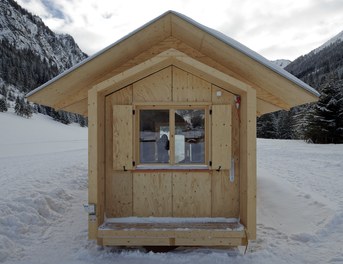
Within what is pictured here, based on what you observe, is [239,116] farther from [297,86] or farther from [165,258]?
[165,258]

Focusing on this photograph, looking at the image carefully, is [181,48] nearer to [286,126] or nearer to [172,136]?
[172,136]

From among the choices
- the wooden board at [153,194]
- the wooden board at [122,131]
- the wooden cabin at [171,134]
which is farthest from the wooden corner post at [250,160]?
the wooden board at [122,131]

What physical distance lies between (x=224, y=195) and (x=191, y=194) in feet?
1.99

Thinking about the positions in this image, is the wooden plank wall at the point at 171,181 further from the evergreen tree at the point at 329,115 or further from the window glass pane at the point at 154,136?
the evergreen tree at the point at 329,115

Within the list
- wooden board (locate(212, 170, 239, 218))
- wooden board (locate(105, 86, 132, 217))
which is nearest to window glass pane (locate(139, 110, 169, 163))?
wooden board (locate(105, 86, 132, 217))

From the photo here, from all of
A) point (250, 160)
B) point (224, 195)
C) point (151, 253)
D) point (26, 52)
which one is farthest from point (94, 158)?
point (26, 52)

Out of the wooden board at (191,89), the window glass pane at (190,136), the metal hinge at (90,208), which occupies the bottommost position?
A: the metal hinge at (90,208)

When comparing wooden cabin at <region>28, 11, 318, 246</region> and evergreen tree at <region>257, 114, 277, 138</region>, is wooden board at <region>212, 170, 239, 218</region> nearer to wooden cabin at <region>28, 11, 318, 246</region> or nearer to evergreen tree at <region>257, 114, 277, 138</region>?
wooden cabin at <region>28, 11, 318, 246</region>

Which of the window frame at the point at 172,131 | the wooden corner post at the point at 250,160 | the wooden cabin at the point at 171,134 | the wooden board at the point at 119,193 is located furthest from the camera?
the wooden board at the point at 119,193

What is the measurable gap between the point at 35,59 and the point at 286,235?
118906mm

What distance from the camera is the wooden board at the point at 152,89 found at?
5.08m

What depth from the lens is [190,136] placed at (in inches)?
203

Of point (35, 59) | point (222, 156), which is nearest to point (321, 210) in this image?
point (222, 156)

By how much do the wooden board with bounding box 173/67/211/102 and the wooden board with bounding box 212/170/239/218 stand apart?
4.63 feet
